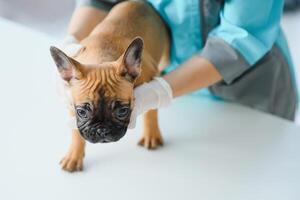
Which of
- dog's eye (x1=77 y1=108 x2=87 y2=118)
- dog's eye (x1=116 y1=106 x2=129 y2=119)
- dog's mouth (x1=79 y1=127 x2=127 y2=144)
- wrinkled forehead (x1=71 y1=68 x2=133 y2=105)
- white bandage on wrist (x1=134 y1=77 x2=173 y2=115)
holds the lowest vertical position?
white bandage on wrist (x1=134 y1=77 x2=173 y2=115)

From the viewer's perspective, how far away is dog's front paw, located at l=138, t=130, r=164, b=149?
2.56ft

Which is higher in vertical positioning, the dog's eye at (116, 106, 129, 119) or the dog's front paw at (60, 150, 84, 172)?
the dog's eye at (116, 106, 129, 119)

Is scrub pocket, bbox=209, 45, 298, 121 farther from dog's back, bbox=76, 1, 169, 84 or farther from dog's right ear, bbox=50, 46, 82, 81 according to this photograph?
dog's right ear, bbox=50, 46, 82, 81

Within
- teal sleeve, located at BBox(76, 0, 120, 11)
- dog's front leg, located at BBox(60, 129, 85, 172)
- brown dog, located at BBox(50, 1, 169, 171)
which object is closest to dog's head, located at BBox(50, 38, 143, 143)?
brown dog, located at BBox(50, 1, 169, 171)

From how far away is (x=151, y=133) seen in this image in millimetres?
779

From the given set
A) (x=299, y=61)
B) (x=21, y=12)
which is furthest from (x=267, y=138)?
(x=299, y=61)

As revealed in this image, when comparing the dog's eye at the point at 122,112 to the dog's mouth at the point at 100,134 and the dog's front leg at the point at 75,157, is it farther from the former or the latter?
the dog's front leg at the point at 75,157

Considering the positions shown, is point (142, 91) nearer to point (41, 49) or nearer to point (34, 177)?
point (34, 177)

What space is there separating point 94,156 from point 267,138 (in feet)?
0.85

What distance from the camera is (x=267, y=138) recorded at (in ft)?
2.66

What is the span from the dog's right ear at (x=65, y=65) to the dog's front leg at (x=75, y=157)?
153mm

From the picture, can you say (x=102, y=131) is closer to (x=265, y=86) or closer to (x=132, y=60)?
(x=132, y=60)

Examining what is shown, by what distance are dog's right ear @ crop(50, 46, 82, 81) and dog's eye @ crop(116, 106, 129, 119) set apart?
0.06 m

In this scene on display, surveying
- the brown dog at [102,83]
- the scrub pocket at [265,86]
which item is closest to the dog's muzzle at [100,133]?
the brown dog at [102,83]
